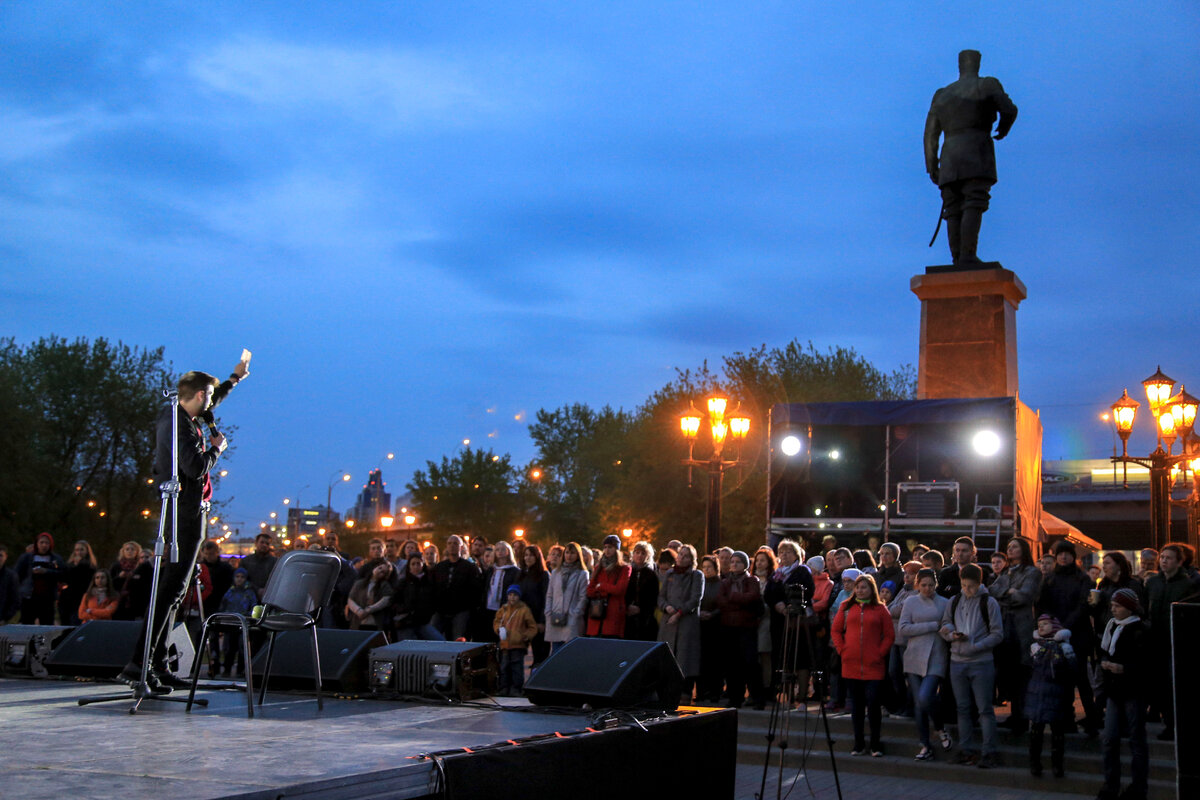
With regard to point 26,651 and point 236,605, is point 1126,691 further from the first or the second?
point 236,605

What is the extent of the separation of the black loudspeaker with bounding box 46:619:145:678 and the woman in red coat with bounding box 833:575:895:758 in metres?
5.86

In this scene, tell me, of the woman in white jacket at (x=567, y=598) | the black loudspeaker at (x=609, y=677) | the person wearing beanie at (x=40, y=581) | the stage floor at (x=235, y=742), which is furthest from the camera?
the person wearing beanie at (x=40, y=581)

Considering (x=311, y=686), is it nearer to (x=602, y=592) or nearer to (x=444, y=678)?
(x=444, y=678)

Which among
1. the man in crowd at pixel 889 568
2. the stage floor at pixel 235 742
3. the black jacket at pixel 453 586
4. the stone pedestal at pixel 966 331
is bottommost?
the stage floor at pixel 235 742

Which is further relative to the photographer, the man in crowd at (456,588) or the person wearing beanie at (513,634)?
the man in crowd at (456,588)

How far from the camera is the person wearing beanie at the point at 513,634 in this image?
1176cm

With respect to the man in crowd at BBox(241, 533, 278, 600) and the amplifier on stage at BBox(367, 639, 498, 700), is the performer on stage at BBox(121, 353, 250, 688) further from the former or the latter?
the man in crowd at BBox(241, 533, 278, 600)

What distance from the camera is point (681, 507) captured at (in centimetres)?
3891

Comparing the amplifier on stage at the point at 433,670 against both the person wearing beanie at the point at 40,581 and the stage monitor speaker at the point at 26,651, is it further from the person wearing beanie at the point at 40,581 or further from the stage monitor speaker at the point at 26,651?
the person wearing beanie at the point at 40,581

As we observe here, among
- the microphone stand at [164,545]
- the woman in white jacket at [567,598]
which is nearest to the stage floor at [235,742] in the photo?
the microphone stand at [164,545]

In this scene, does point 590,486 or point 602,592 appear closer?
point 602,592

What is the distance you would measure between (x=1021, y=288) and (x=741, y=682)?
8730 millimetres

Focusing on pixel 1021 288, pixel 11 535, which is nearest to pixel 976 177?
pixel 1021 288

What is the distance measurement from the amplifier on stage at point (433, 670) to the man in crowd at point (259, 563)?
20.8ft
